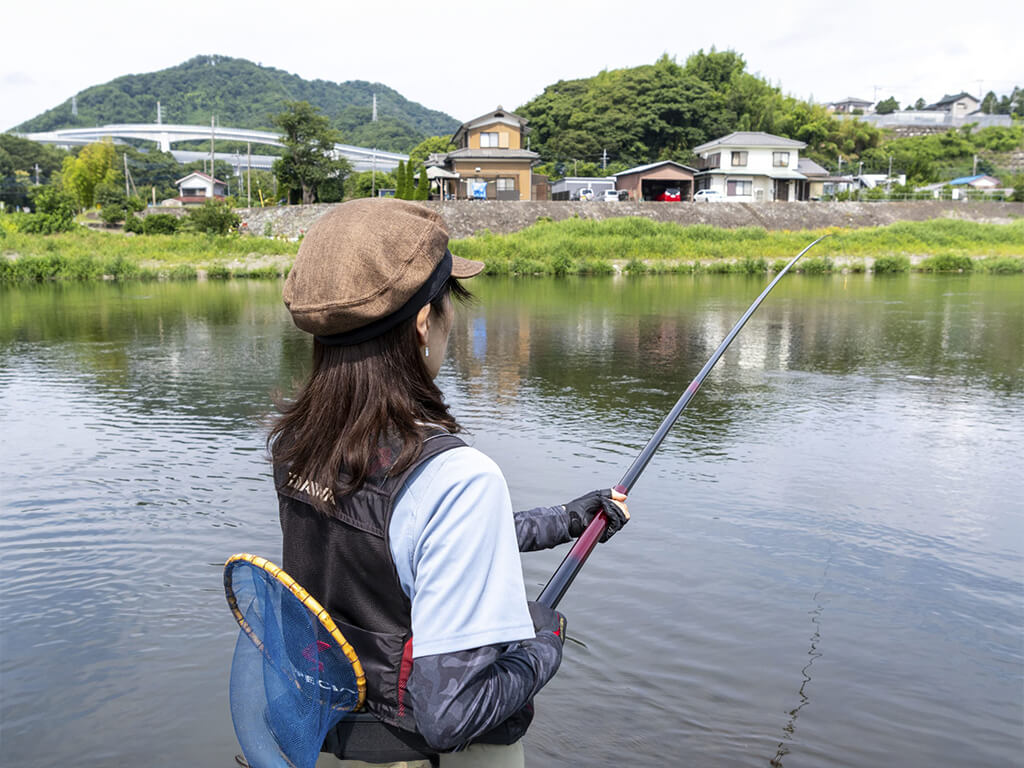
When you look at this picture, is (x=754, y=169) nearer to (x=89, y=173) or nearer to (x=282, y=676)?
(x=89, y=173)

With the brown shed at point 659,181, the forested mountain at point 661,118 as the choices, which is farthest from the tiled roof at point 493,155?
the forested mountain at point 661,118

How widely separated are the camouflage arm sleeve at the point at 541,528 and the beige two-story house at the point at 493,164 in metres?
42.4

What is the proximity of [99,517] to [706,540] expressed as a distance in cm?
417

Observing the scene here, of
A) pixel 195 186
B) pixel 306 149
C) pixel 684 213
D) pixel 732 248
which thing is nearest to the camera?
pixel 732 248

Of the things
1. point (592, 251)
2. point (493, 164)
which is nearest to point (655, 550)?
point (592, 251)

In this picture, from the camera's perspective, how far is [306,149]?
41.2m

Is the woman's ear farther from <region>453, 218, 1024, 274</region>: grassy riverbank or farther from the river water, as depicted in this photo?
<region>453, 218, 1024, 274</region>: grassy riverbank

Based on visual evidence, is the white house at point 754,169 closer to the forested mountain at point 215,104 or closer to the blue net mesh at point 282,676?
the blue net mesh at point 282,676

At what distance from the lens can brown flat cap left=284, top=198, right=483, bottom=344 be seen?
135cm

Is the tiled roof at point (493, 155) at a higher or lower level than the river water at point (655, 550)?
higher

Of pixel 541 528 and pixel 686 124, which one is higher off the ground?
pixel 686 124

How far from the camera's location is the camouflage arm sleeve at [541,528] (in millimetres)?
1905

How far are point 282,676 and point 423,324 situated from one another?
66 centimetres

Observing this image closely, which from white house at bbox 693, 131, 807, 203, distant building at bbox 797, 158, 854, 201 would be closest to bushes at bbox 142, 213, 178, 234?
white house at bbox 693, 131, 807, 203
